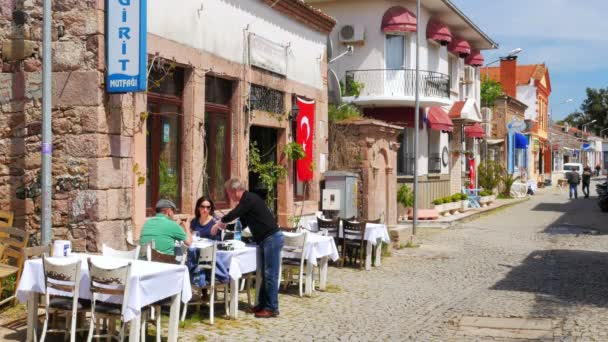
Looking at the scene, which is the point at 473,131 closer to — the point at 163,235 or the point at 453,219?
the point at 453,219

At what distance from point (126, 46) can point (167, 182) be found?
8.88 ft

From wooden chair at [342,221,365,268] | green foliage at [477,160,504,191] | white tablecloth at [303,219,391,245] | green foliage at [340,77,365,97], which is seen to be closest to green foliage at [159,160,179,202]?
white tablecloth at [303,219,391,245]

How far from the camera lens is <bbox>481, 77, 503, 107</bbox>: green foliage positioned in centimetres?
4156

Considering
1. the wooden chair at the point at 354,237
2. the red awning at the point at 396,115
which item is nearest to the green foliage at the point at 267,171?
the wooden chair at the point at 354,237

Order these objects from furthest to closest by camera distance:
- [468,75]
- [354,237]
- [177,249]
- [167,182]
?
[468,75] < [354,237] < [167,182] < [177,249]

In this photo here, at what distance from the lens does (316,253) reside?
35.6ft

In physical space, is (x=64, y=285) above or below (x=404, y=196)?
below

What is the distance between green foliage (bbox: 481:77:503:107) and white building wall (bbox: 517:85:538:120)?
1248cm

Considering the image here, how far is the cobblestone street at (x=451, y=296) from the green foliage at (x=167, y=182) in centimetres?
245

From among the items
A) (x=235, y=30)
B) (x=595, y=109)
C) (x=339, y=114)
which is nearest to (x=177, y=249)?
(x=235, y=30)

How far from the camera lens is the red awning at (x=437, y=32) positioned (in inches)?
1059

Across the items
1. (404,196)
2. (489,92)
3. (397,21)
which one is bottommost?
(404,196)

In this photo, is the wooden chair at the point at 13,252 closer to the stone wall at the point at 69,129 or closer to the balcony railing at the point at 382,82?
the stone wall at the point at 69,129

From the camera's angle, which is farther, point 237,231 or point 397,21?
point 397,21
